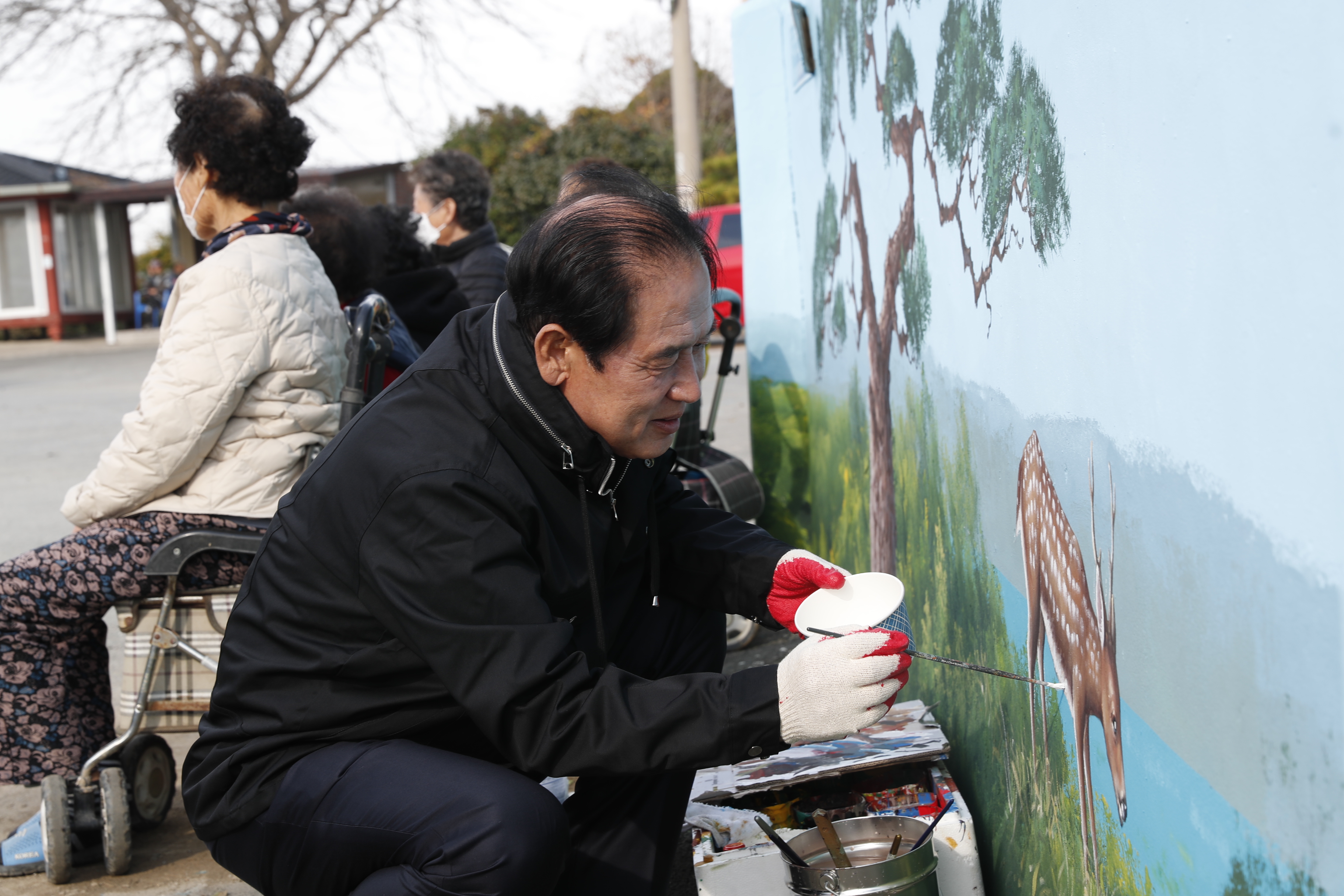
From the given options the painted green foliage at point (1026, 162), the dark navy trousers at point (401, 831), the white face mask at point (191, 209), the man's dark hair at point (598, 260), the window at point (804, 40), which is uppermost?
the window at point (804, 40)

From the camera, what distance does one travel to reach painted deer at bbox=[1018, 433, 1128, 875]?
1745 millimetres

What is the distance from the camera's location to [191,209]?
334 cm

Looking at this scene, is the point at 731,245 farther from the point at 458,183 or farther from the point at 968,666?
the point at 968,666

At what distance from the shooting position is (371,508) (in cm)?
191

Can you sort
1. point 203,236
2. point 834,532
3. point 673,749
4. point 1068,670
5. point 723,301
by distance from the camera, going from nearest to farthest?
point 673,749, point 1068,670, point 203,236, point 834,532, point 723,301

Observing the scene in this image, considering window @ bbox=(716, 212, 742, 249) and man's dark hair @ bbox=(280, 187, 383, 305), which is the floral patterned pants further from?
window @ bbox=(716, 212, 742, 249)

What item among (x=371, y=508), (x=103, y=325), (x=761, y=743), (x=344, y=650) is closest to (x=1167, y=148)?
(x=761, y=743)

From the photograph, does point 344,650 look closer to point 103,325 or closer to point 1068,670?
point 1068,670

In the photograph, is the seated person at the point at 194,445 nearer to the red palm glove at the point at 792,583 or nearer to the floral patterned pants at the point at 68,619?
the floral patterned pants at the point at 68,619

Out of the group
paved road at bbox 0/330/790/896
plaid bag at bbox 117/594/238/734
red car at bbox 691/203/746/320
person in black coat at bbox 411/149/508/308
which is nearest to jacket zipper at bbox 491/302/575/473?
plaid bag at bbox 117/594/238/734

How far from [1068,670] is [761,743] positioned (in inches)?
20.2

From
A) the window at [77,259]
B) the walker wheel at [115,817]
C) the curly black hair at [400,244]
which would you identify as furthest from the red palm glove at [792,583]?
the window at [77,259]

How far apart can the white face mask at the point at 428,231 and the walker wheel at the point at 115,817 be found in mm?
2505

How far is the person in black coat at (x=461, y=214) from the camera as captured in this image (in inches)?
211
